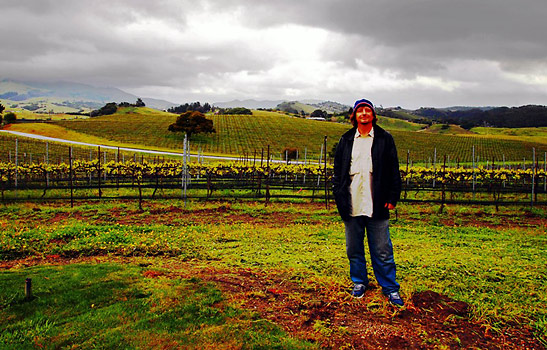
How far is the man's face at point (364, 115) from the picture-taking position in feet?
13.8

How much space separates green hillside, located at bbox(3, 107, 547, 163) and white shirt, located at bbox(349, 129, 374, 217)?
46046 millimetres

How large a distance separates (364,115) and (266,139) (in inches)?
2271

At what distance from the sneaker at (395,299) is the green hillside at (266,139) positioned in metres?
46.5

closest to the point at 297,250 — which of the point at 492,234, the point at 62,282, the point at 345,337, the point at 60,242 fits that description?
the point at 345,337

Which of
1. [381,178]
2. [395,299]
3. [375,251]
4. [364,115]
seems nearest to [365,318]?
[395,299]

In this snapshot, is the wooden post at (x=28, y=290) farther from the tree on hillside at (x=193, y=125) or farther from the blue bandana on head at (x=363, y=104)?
the tree on hillside at (x=193, y=125)

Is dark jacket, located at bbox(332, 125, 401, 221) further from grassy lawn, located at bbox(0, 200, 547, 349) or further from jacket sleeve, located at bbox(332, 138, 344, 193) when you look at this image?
grassy lawn, located at bbox(0, 200, 547, 349)

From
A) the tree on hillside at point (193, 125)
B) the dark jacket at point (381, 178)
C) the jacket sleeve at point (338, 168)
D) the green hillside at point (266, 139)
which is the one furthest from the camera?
the tree on hillside at point (193, 125)

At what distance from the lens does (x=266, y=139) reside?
61594 millimetres

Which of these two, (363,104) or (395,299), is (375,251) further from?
(363,104)

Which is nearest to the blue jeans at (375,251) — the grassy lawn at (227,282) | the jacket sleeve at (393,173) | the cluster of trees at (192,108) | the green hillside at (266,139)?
the grassy lawn at (227,282)

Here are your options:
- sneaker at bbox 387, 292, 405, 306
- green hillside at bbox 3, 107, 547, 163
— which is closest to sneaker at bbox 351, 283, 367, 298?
sneaker at bbox 387, 292, 405, 306

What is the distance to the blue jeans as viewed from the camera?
414 centimetres

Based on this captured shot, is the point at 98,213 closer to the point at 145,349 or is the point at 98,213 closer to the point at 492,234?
the point at 145,349
